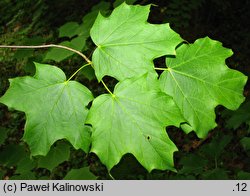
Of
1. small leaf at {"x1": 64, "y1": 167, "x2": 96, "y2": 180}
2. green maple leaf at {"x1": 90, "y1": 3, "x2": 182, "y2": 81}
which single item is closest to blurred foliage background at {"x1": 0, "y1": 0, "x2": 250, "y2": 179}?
small leaf at {"x1": 64, "y1": 167, "x2": 96, "y2": 180}

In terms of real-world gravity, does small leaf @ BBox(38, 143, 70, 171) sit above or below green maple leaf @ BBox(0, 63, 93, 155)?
below

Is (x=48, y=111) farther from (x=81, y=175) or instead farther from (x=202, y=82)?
(x=81, y=175)

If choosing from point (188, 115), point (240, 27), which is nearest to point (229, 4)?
point (240, 27)

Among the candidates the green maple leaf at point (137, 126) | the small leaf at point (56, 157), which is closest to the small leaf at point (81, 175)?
the small leaf at point (56, 157)

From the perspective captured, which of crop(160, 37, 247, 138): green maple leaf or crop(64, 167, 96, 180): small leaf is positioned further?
crop(64, 167, 96, 180): small leaf

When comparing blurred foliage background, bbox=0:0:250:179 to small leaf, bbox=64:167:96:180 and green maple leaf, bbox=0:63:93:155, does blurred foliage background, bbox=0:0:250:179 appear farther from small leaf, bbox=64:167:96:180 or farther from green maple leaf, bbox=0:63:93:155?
green maple leaf, bbox=0:63:93:155

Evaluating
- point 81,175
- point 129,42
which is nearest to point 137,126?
point 129,42
